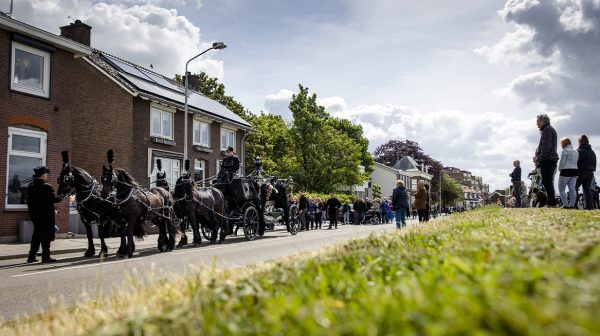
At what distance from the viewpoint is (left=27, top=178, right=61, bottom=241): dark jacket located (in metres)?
11.0

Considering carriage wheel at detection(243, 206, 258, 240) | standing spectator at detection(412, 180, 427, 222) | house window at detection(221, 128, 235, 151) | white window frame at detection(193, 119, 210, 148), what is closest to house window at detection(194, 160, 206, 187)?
white window frame at detection(193, 119, 210, 148)

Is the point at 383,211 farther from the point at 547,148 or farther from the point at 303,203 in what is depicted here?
the point at 547,148

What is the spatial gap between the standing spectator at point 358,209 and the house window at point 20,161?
20.8 meters

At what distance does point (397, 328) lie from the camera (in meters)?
1.55

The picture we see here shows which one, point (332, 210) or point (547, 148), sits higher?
point (547, 148)

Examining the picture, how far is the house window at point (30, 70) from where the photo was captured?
16.5 metres

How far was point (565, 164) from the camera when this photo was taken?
38.5ft

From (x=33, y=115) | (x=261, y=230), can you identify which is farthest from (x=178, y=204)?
(x=33, y=115)

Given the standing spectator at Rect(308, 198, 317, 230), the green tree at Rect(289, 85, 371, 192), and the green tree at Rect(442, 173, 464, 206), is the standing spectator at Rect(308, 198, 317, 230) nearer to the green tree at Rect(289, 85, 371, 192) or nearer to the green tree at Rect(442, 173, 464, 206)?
the green tree at Rect(289, 85, 371, 192)

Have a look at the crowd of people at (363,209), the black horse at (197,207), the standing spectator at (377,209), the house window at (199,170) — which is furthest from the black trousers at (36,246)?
the standing spectator at (377,209)

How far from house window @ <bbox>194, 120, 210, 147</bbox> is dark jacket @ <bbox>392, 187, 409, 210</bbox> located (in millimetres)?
15250

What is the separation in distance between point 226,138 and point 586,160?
78.0 ft

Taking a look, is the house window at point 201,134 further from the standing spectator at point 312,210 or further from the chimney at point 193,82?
the standing spectator at point 312,210

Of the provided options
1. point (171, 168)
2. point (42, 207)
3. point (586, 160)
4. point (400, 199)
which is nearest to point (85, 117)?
point (171, 168)
